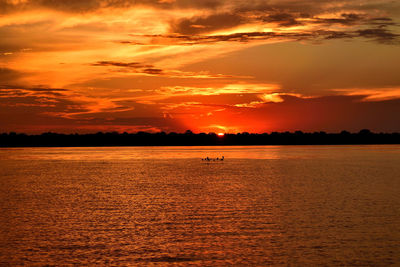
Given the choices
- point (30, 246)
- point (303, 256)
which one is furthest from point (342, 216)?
point (30, 246)

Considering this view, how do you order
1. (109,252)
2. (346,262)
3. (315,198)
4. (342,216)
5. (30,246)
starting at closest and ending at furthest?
1. (346,262)
2. (109,252)
3. (30,246)
4. (342,216)
5. (315,198)

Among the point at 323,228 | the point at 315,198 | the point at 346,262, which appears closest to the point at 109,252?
the point at 346,262

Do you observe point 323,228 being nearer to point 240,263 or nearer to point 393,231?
point 393,231

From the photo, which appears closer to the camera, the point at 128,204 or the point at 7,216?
the point at 7,216

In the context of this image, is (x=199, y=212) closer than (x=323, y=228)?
No

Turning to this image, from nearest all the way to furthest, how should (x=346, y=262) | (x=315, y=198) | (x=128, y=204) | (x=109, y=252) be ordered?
(x=346, y=262), (x=109, y=252), (x=128, y=204), (x=315, y=198)

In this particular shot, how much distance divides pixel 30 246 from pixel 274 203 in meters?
27.7

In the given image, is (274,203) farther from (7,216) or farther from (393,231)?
(7,216)

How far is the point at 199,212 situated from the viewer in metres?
44.7

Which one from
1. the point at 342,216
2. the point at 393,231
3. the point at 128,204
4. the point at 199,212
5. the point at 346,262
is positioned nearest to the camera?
the point at 346,262

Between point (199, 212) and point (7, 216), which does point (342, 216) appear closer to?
point (199, 212)

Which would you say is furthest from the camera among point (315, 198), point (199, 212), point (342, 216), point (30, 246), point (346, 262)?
point (315, 198)

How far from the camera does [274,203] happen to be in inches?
2019

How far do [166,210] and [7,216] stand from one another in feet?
47.5
